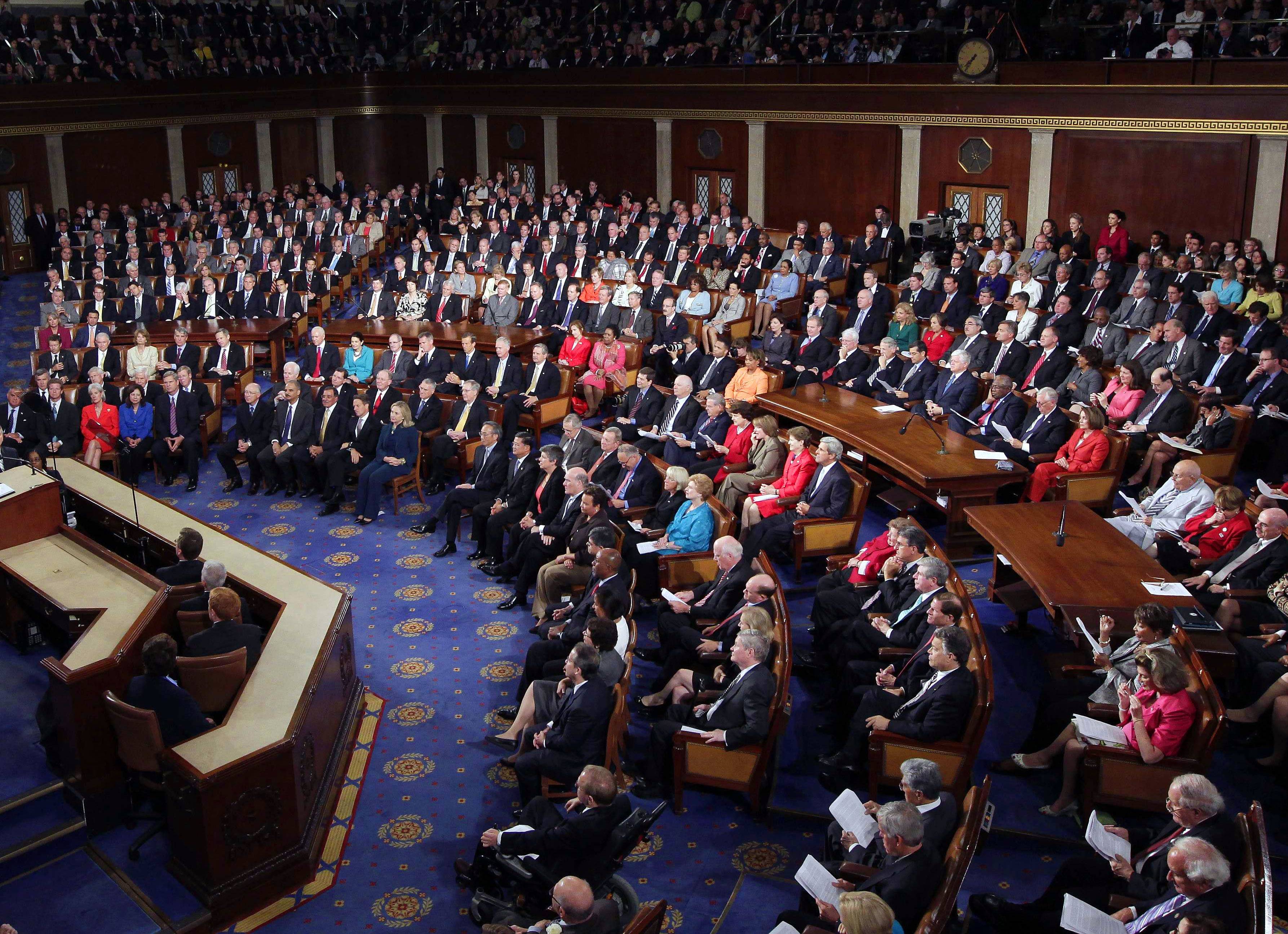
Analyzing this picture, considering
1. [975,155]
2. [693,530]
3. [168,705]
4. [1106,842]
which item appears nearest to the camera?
[1106,842]

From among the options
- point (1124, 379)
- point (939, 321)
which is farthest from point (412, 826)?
point (939, 321)

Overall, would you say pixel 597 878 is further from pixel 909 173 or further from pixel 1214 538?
pixel 909 173

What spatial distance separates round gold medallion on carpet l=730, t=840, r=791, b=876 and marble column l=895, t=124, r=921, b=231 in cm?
1319

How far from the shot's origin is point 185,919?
5332 mm

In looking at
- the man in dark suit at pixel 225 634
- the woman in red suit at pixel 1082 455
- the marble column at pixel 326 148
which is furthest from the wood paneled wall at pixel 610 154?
the man in dark suit at pixel 225 634

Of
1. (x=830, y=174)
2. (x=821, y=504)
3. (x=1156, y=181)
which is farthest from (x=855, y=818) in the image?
(x=830, y=174)

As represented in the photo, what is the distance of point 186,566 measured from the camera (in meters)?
7.11

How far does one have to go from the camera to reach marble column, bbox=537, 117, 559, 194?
73.8 ft

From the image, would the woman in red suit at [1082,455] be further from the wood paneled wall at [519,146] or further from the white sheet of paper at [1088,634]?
the wood paneled wall at [519,146]

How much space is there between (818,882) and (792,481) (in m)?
4.46

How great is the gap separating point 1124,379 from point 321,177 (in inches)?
782

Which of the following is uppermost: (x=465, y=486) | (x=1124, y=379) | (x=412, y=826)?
(x=1124, y=379)

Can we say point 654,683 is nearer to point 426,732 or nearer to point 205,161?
point 426,732

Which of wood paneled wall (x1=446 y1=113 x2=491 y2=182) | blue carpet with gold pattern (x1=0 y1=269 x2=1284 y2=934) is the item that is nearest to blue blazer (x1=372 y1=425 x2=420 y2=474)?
blue carpet with gold pattern (x1=0 y1=269 x2=1284 y2=934)
